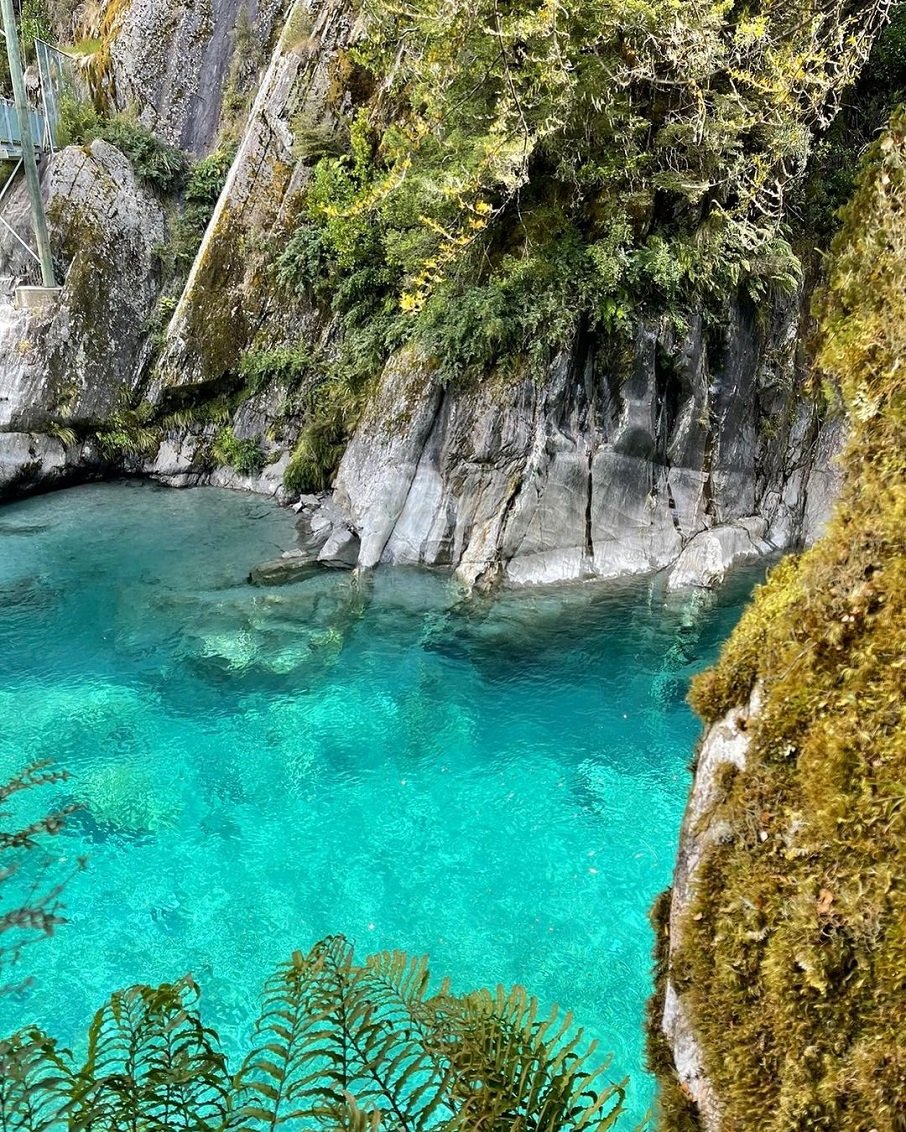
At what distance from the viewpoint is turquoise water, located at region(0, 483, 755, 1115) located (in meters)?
5.80

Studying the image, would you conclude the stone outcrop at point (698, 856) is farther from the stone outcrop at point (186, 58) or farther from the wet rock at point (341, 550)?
the stone outcrop at point (186, 58)

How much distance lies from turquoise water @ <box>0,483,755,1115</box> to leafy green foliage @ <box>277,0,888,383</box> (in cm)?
448

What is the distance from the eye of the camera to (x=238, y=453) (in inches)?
614

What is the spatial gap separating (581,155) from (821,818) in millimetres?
11175

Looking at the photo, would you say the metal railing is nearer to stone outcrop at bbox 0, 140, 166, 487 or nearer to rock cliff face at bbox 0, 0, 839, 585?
stone outcrop at bbox 0, 140, 166, 487

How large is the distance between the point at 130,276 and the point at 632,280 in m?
11.1

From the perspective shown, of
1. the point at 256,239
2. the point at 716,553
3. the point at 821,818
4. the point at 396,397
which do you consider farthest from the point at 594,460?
the point at 821,818

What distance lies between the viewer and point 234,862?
6.69 meters

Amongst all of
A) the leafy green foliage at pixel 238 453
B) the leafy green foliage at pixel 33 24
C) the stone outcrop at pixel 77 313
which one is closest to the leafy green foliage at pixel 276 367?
the leafy green foliage at pixel 238 453

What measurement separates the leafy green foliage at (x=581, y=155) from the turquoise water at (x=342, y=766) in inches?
176

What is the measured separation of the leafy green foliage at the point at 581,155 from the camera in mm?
8930

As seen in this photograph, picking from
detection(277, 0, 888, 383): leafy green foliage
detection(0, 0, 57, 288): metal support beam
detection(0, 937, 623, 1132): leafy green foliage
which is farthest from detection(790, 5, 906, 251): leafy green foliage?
detection(0, 0, 57, 288): metal support beam

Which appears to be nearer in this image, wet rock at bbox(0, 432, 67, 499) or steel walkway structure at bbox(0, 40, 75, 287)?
wet rock at bbox(0, 432, 67, 499)

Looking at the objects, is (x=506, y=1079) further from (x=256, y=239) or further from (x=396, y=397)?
(x=256, y=239)
